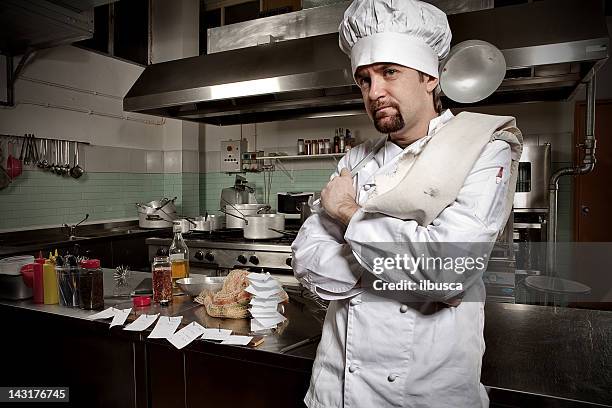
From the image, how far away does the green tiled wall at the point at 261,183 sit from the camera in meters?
5.07

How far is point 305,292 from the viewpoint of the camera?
6.63ft

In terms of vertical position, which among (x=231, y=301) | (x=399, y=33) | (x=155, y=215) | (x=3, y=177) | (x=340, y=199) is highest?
(x=399, y=33)

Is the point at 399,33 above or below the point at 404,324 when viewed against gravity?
above

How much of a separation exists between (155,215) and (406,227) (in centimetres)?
420

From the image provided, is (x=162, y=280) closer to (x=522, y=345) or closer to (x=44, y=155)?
(x=522, y=345)

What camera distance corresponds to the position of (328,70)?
2723 mm

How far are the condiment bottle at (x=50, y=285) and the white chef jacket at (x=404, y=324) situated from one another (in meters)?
1.28

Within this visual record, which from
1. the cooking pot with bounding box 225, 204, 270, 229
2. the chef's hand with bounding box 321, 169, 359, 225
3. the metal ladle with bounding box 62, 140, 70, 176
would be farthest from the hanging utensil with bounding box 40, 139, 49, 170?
the chef's hand with bounding box 321, 169, 359, 225

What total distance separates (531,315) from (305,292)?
91cm

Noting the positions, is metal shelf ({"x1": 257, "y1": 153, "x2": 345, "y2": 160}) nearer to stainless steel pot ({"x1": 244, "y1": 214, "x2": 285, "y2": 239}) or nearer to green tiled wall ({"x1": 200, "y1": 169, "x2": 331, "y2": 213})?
green tiled wall ({"x1": 200, "y1": 169, "x2": 331, "y2": 213})

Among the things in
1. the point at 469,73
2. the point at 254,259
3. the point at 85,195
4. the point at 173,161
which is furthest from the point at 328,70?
the point at 173,161

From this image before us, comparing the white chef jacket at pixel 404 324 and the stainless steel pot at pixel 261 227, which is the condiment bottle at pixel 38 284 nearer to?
the white chef jacket at pixel 404 324

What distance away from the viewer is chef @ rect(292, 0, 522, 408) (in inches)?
39.4

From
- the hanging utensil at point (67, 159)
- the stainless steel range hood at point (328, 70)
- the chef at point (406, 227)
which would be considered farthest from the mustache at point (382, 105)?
the hanging utensil at point (67, 159)
